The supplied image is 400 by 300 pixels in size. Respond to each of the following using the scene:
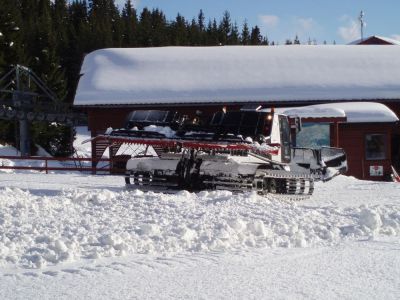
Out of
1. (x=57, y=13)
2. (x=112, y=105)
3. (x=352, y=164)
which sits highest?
(x=57, y=13)

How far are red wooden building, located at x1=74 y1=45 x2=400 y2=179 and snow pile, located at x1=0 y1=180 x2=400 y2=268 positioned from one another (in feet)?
46.4

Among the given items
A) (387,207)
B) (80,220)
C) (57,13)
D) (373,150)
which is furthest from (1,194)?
(57,13)

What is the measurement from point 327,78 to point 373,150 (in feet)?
16.3

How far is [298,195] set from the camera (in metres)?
14.3

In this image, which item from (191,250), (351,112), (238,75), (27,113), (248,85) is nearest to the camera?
(191,250)

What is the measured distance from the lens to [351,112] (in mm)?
24141

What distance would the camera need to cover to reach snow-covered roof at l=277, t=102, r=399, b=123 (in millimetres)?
22156

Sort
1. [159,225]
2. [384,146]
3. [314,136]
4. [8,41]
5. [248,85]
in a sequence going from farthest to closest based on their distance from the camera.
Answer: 1. [8,41]
2. [248,85]
3. [384,146]
4. [314,136]
5. [159,225]

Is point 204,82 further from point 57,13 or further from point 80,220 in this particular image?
point 57,13

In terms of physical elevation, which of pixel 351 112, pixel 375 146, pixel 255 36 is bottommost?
pixel 375 146

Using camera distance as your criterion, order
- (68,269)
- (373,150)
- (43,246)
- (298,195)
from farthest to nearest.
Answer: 1. (373,150)
2. (298,195)
3. (43,246)
4. (68,269)

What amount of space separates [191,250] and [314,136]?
15.8 m

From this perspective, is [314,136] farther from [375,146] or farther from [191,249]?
[191,249]

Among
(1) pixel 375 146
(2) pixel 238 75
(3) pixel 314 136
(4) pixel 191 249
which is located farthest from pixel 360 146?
(4) pixel 191 249
